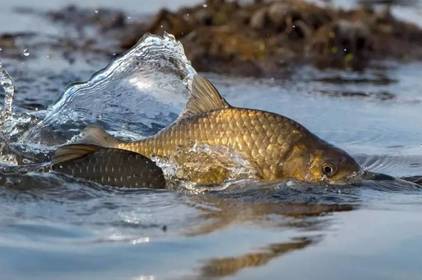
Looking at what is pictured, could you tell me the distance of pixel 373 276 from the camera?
3.83 m

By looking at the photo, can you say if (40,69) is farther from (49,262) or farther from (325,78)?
(49,262)

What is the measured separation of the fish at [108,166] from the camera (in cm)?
527

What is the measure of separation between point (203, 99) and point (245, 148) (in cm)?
32

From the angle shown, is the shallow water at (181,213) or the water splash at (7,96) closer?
the shallow water at (181,213)

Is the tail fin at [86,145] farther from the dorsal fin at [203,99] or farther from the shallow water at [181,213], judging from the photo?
the dorsal fin at [203,99]

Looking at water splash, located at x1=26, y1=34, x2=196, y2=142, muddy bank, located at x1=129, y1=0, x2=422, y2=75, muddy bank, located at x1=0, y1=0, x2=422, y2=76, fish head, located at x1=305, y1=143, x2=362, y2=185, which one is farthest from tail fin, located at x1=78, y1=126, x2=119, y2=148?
muddy bank, located at x1=129, y1=0, x2=422, y2=75

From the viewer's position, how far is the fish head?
211 inches

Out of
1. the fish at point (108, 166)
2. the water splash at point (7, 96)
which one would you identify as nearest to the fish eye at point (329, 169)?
the fish at point (108, 166)

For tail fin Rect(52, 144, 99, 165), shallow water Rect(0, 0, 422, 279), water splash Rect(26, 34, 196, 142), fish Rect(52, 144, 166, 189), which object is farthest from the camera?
water splash Rect(26, 34, 196, 142)

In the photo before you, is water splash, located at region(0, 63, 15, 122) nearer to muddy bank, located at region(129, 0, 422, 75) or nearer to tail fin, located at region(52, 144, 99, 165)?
tail fin, located at region(52, 144, 99, 165)

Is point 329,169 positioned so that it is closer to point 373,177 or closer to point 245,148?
Result: point 373,177

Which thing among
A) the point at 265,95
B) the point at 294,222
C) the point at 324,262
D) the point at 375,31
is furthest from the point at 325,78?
the point at 324,262

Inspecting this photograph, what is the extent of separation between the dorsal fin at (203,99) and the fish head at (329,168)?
476 mm

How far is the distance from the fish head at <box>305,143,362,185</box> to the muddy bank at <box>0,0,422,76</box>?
5119 mm
